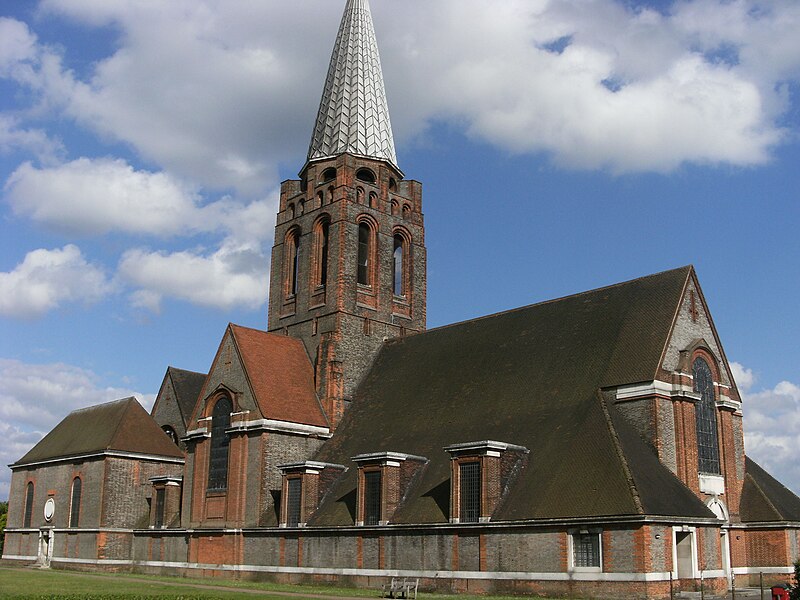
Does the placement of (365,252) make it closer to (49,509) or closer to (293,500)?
(293,500)

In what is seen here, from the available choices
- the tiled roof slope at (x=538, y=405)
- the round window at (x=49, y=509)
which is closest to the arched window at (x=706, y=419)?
the tiled roof slope at (x=538, y=405)

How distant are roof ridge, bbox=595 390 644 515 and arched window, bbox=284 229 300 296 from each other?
24.5m

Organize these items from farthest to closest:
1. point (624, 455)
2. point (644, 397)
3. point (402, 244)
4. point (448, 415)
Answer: point (402, 244) → point (448, 415) → point (644, 397) → point (624, 455)

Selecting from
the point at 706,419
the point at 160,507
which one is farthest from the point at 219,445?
the point at 706,419

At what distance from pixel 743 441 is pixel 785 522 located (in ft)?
13.9

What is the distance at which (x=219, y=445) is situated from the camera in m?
48.6

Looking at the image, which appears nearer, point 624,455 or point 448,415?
point 624,455

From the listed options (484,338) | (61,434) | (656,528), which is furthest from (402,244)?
(656,528)

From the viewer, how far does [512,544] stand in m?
33.9

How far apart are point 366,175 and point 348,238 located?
17.6 feet

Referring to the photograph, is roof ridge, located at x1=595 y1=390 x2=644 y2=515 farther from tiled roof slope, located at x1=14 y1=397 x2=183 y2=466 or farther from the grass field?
tiled roof slope, located at x1=14 y1=397 x2=183 y2=466

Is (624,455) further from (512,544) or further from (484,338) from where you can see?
(484,338)

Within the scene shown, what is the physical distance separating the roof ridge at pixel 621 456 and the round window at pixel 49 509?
114 ft

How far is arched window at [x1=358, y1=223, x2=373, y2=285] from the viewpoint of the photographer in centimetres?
5456
